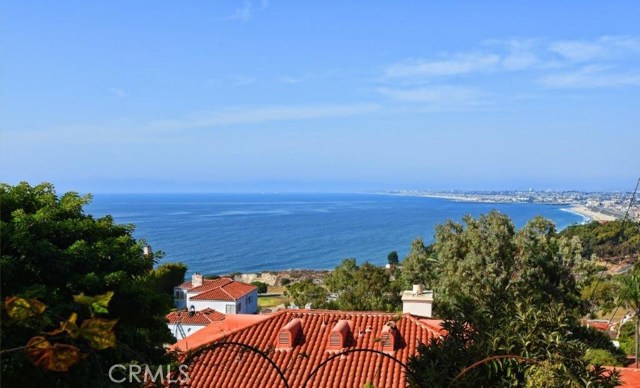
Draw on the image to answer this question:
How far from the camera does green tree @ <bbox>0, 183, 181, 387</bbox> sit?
22.9 feet

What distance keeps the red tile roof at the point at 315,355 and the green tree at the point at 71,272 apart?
1399mm

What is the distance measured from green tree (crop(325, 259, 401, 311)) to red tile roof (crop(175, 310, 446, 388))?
1194cm

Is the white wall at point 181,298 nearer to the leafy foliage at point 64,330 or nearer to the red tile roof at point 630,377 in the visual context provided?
the red tile roof at point 630,377

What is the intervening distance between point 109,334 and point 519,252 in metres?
20.9

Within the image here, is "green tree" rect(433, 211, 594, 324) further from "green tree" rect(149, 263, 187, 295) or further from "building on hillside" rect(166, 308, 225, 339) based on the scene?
"green tree" rect(149, 263, 187, 295)

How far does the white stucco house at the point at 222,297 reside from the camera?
114 feet

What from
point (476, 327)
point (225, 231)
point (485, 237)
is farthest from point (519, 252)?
point (225, 231)

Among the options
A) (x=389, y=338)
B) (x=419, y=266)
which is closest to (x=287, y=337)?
(x=389, y=338)

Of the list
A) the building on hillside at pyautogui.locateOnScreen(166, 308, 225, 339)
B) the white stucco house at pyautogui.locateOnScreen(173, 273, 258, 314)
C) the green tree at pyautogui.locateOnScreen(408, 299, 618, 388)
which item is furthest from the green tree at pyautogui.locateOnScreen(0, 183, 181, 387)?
the white stucco house at pyautogui.locateOnScreen(173, 273, 258, 314)

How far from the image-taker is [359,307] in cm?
2611

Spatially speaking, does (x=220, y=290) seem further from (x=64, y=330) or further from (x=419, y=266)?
(x=64, y=330)

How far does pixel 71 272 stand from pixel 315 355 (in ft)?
18.4

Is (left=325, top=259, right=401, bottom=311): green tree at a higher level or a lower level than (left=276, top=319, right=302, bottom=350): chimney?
lower

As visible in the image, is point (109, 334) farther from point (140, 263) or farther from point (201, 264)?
point (201, 264)
